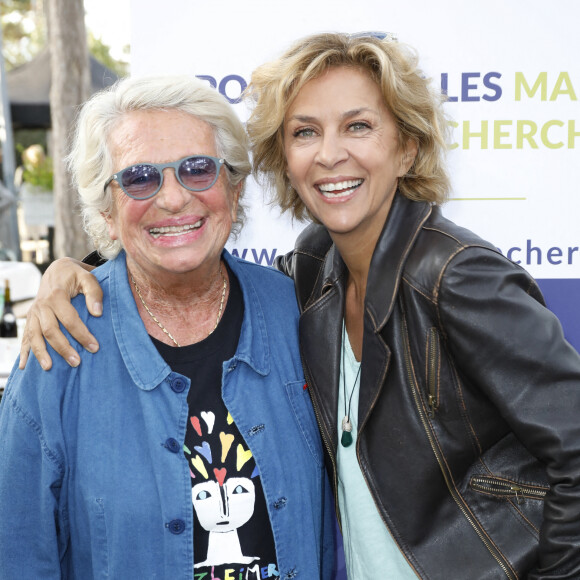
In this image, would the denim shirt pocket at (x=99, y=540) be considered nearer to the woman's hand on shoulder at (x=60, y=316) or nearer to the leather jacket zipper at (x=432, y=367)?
the woman's hand on shoulder at (x=60, y=316)

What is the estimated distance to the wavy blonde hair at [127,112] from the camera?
67.1 inches

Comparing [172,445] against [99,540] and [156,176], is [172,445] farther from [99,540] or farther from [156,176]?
[156,176]

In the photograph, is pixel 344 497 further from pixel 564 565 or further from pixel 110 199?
pixel 110 199

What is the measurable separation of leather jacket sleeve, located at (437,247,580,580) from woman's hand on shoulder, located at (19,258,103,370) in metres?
0.91

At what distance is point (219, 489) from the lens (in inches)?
64.4

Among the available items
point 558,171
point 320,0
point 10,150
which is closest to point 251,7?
point 320,0

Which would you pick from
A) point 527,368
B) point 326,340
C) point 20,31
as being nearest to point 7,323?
point 326,340

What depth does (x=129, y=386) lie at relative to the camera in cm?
166

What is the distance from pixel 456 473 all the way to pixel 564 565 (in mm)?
303

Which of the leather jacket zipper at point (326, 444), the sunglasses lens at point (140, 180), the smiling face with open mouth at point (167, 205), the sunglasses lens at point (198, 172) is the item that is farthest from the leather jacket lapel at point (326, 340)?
the sunglasses lens at point (140, 180)

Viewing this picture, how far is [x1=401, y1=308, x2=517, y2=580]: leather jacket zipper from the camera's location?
156 cm

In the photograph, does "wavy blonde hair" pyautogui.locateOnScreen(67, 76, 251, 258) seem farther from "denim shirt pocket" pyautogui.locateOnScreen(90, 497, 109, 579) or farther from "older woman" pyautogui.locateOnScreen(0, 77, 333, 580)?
"denim shirt pocket" pyautogui.locateOnScreen(90, 497, 109, 579)

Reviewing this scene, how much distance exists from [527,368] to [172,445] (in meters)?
0.87

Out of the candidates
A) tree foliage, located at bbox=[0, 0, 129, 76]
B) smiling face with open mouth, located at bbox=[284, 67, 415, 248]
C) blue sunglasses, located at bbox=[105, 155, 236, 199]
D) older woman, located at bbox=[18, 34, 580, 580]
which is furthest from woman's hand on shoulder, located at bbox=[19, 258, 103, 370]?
tree foliage, located at bbox=[0, 0, 129, 76]
